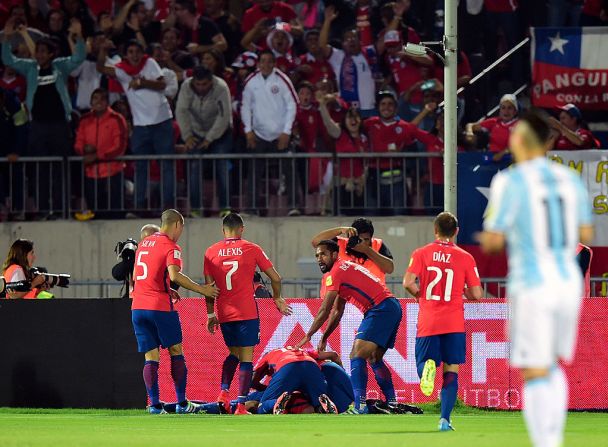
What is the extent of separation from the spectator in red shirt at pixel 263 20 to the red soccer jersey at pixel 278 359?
665cm

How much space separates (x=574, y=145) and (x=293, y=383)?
635 cm

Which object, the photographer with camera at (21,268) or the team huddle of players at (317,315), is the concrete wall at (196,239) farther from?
the team huddle of players at (317,315)

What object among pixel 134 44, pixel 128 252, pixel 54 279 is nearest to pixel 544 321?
pixel 128 252

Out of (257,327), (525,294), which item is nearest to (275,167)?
(257,327)

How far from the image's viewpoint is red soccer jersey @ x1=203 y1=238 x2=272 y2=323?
16.0 m

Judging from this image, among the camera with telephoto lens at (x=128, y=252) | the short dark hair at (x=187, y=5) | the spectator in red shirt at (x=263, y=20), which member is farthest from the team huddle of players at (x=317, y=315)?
the short dark hair at (x=187, y=5)

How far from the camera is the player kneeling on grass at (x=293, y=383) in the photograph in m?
15.5

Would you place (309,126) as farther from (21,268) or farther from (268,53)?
(21,268)

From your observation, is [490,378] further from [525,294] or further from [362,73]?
[525,294]

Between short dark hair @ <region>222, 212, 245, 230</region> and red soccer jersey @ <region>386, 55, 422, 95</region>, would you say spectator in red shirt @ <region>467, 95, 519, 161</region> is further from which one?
short dark hair @ <region>222, 212, 245, 230</region>

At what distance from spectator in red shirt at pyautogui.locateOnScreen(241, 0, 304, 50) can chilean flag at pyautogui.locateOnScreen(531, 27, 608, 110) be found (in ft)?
12.4

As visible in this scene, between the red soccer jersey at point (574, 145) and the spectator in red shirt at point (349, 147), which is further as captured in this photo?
the spectator in red shirt at point (349, 147)

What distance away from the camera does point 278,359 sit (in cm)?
1590

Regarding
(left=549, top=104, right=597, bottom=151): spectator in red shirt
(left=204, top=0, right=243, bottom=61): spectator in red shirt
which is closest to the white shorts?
(left=549, top=104, right=597, bottom=151): spectator in red shirt
